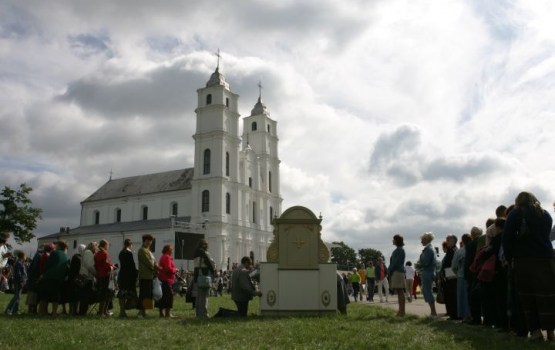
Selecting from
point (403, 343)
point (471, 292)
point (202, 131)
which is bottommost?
point (403, 343)

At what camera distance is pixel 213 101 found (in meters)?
61.4

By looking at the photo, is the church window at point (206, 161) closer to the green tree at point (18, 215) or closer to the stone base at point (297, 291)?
the green tree at point (18, 215)

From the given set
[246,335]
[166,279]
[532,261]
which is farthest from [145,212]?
[532,261]

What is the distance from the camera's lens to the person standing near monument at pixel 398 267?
11664mm

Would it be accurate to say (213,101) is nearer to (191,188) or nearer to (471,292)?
(191,188)

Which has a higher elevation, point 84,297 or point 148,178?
point 148,178

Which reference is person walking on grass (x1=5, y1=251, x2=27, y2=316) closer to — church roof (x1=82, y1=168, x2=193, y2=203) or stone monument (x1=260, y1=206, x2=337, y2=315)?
stone monument (x1=260, y1=206, x2=337, y2=315)

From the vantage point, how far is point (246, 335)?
7.78m

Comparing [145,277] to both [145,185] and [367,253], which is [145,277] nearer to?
[145,185]

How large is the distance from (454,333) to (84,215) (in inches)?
2905

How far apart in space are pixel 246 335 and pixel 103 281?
533cm

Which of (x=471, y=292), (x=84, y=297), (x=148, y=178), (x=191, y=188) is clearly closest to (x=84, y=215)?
(x=148, y=178)

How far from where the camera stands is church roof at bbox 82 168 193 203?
222 ft

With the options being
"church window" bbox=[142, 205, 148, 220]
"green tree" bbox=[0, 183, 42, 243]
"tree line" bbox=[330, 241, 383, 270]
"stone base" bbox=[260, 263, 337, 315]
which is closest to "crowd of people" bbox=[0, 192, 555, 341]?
"stone base" bbox=[260, 263, 337, 315]
